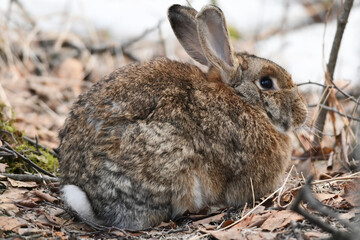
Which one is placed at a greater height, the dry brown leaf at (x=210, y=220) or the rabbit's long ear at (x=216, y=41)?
the rabbit's long ear at (x=216, y=41)

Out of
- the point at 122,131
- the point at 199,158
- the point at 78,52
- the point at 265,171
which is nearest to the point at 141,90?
the point at 122,131

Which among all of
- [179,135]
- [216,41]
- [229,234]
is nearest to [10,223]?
[179,135]

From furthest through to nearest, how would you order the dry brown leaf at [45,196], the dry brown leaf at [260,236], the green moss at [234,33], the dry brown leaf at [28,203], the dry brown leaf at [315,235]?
the green moss at [234,33]
the dry brown leaf at [45,196]
the dry brown leaf at [28,203]
the dry brown leaf at [260,236]
the dry brown leaf at [315,235]

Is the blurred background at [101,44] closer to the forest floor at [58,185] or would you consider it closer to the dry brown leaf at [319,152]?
the forest floor at [58,185]

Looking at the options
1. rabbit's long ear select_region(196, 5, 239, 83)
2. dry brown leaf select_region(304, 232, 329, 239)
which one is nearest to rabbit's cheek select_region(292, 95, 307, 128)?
rabbit's long ear select_region(196, 5, 239, 83)

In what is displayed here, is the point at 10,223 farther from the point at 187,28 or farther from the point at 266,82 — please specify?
the point at 266,82

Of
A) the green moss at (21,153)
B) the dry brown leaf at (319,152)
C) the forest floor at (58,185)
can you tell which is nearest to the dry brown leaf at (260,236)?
the forest floor at (58,185)

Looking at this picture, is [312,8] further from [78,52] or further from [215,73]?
[215,73]
